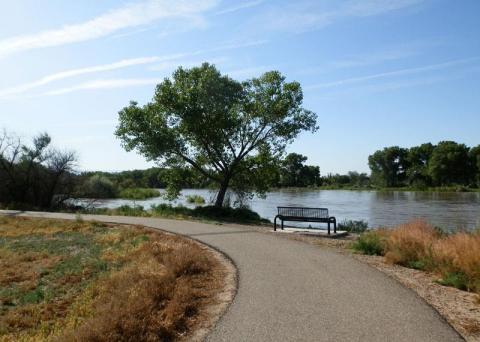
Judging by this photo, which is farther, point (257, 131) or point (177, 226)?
point (257, 131)

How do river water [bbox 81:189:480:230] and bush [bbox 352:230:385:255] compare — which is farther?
river water [bbox 81:189:480:230]

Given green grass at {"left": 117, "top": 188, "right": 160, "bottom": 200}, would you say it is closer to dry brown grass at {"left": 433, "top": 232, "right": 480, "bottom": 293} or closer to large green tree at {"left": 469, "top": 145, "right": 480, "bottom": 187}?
dry brown grass at {"left": 433, "top": 232, "right": 480, "bottom": 293}

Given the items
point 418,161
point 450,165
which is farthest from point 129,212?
point 418,161

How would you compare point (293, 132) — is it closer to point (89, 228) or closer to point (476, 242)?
point (89, 228)

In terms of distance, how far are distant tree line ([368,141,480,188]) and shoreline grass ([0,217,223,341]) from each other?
89446 millimetres

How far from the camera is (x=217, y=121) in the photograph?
2644 cm

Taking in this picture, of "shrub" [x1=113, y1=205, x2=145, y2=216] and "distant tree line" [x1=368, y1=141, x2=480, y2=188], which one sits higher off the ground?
"distant tree line" [x1=368, y1=141, x2=480, y2=188]

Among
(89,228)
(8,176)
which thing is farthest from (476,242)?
(8,176)

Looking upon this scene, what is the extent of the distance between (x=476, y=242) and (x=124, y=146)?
2132 centimetres

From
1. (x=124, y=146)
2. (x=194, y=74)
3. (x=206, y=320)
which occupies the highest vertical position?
(x=194, y=74)

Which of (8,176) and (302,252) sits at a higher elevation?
(8,176)

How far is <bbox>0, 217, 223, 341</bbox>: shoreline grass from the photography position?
6.20 m

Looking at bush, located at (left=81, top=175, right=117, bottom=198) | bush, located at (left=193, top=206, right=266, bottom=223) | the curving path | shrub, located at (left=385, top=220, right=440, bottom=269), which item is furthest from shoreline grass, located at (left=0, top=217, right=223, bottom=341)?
bush, located at (left=81, top=175, right=117, bottom=198)

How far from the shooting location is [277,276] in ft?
29.6
